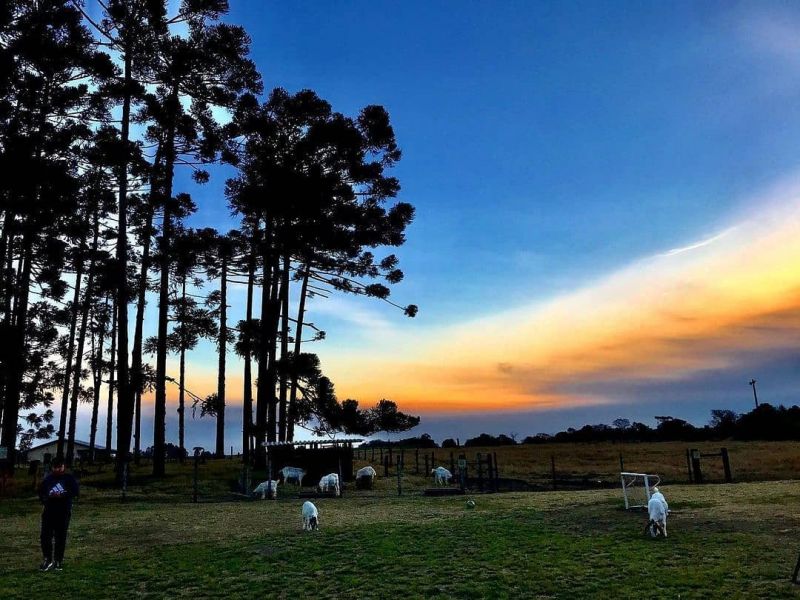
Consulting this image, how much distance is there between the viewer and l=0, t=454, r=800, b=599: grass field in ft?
28.5

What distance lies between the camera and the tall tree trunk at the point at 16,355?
30005 millimetres

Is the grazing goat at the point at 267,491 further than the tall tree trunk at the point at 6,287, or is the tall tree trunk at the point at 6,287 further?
the tall tree trunk at the point at 6,287

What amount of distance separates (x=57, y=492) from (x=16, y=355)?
23351mm

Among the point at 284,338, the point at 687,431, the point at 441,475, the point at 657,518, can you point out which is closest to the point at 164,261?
the point at 284,338

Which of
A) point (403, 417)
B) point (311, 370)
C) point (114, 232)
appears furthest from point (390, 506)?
point (114, 232)

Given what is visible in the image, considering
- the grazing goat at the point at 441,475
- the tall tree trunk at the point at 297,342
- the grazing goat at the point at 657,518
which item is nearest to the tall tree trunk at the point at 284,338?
the tall tree trunk at the point at 297,342

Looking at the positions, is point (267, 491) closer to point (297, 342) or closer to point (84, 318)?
point (297, 342)

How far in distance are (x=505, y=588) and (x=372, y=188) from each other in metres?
29.8

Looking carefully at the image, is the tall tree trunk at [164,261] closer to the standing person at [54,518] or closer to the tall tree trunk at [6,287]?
the tall tree trunk at [6,287]

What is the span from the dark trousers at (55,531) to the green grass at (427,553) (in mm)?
363

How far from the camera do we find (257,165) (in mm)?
33438

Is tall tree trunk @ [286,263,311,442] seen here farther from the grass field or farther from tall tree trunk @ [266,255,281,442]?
the grass field

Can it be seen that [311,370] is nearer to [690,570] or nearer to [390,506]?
[390,506]

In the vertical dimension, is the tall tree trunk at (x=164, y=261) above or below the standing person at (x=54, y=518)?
above
